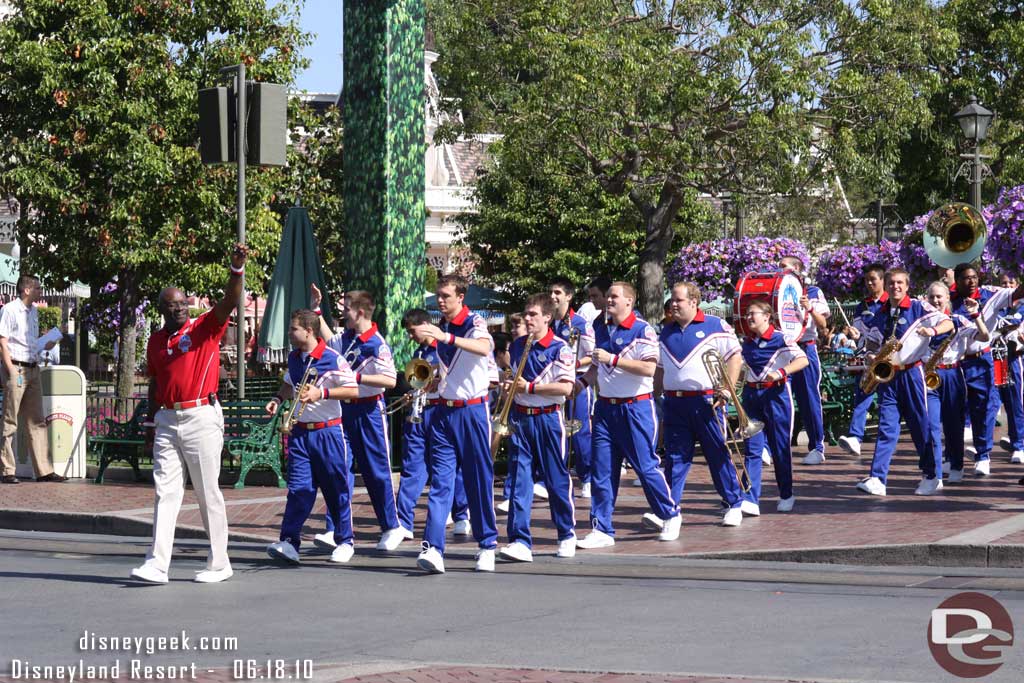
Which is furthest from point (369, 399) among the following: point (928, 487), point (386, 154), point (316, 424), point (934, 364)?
point (934, 364)

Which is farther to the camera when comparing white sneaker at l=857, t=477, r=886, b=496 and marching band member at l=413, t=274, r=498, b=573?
white sneaker at l=857, t=477, r=886, b=496

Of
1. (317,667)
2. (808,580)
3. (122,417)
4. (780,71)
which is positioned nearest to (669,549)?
(808,580)

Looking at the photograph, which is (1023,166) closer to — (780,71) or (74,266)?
(780,71)

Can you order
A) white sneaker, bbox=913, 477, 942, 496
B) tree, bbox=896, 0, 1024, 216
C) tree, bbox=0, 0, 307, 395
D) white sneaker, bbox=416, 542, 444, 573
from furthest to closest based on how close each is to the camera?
tree, bbox=896, 0, 1024, 216, tree, bbox=0, 0, 307, 395, white sneaker, bbox=913, 477, 942, 496, white sneaker, bbox=416, 542, 444, 573

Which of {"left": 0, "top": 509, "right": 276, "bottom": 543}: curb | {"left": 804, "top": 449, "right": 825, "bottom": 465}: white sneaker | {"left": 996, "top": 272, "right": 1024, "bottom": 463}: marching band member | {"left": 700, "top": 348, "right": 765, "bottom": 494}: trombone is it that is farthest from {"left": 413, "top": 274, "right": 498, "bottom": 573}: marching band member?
{"left": 996, "top": 272, "right": 1024, "bottom": 463}: marching band member

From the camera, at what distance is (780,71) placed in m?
27.2

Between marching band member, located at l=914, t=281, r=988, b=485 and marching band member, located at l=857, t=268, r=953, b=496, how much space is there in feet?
0.33

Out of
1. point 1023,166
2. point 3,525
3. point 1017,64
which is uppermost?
point 1017,64

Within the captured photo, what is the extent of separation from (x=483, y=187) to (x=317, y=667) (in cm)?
3601

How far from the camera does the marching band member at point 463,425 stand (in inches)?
406

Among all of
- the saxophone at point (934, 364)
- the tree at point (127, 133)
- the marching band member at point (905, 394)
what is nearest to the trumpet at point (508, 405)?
A: the marching band member at point (905, 394)

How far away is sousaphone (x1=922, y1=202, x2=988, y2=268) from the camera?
44.9 feet

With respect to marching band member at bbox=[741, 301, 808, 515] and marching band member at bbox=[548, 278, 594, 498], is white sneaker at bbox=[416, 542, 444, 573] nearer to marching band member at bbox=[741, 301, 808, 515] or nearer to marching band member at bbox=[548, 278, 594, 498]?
marching band member at bbox=[548, 278, 594, 498]

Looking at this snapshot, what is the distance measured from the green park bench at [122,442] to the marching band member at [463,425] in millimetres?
6383
